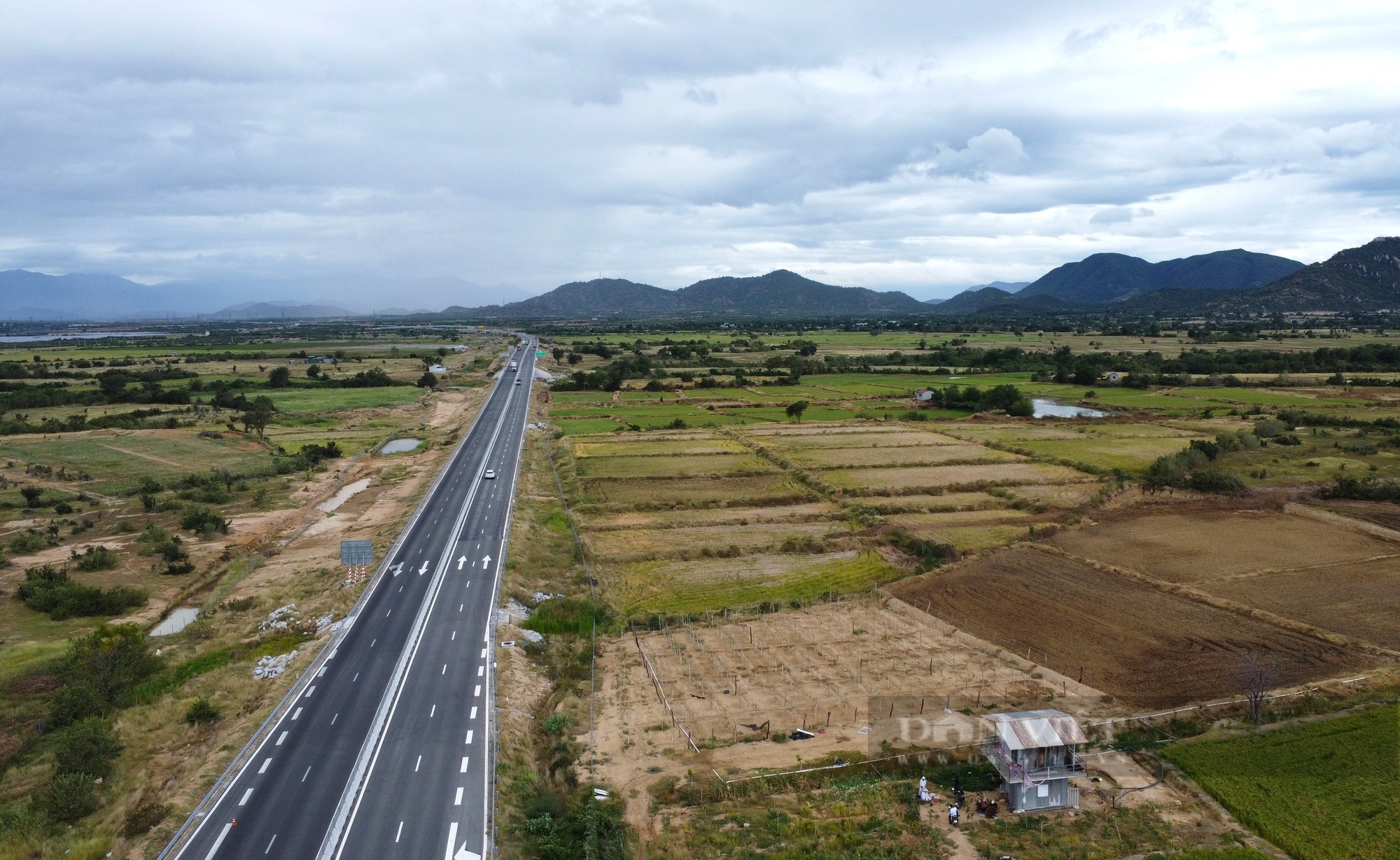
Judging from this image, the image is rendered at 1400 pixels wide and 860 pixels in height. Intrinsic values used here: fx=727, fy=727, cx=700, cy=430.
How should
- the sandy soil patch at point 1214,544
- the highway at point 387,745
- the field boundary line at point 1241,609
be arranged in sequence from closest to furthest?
1. the highway at point 387,745
2. the field boundary line at point 1241,609
3. the sandy soil patch at point 1214,544

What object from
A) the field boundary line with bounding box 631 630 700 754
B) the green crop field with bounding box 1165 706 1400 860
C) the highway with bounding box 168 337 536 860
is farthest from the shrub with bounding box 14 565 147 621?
the green crop field with bounding box 1165 706 1400 860

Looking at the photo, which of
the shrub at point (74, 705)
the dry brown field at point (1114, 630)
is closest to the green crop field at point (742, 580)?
the dry brown field at point (1114, 630)

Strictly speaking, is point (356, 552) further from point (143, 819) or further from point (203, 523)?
point (143, 819)

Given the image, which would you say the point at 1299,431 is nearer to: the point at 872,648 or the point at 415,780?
the point at 872,648

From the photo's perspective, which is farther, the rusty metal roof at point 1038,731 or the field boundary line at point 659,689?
the field boundary line at point 659,689

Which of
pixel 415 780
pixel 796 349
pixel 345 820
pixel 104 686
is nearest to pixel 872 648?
pixel 415 780

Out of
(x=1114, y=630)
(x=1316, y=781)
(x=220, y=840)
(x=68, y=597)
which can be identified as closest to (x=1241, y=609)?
(x=1114, y=630)

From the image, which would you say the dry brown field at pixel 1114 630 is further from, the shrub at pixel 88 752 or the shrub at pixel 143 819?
the shrub at pixel 88 752
